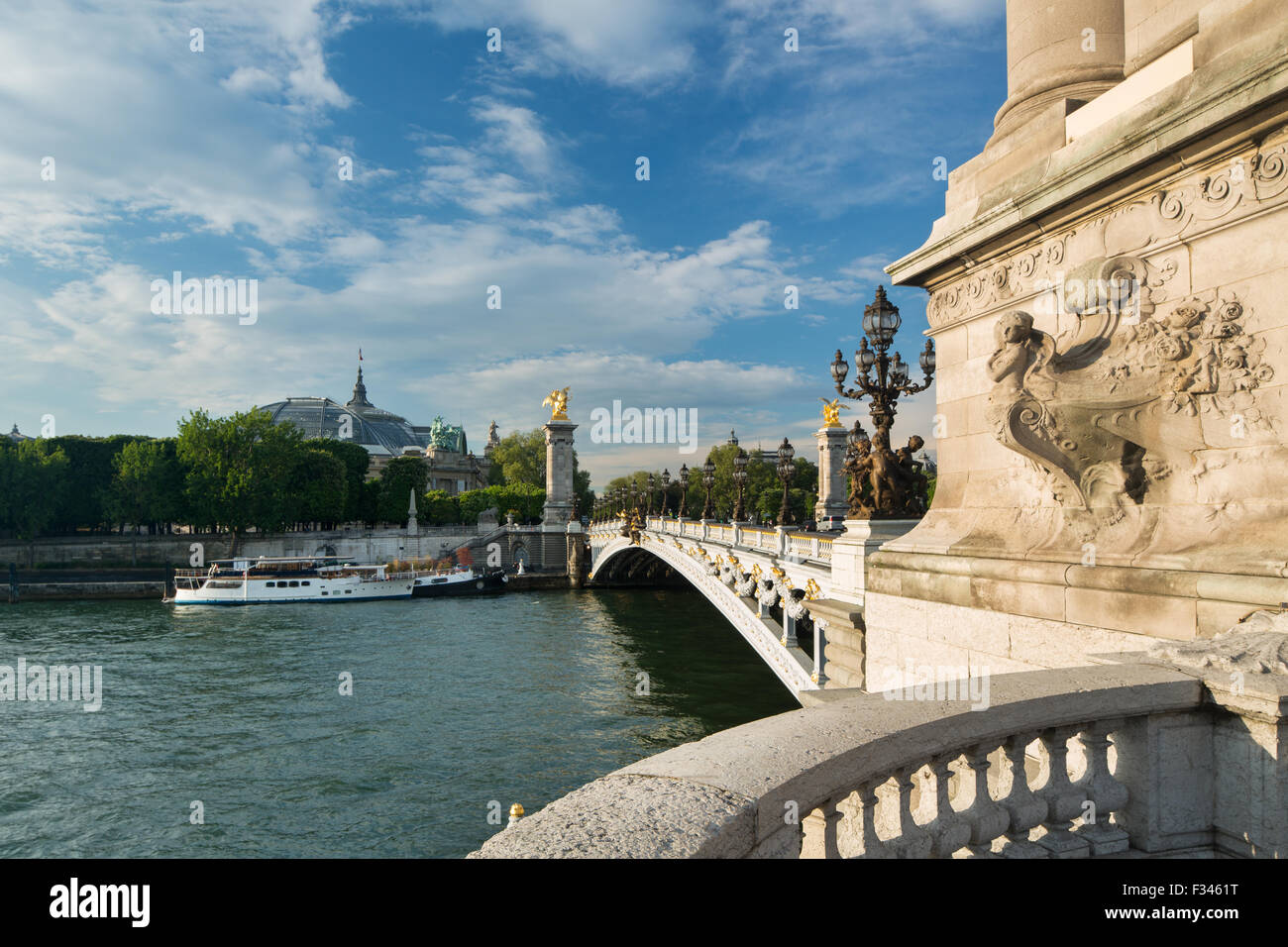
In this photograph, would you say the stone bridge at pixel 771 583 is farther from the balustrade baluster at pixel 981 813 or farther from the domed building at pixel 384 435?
the domed building at pixel 384 435

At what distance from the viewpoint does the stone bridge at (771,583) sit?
1262 cm

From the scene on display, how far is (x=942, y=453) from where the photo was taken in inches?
286

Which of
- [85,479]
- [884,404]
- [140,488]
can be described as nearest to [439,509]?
[140,488]

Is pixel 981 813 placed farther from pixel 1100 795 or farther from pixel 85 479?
pixel 85 479

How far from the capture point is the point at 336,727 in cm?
1759

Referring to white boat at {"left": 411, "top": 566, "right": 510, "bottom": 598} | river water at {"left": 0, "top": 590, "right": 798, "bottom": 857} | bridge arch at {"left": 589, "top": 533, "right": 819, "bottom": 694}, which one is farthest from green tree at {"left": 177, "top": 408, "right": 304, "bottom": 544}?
bridge arch at {"left": 589, "top": 533, "right": 819, "bottom": 694}

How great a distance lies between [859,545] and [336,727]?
→ 1336cm

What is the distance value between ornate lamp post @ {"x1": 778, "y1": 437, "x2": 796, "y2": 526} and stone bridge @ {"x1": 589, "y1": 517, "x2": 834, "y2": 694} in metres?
0.42

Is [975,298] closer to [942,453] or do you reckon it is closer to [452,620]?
[942,453]

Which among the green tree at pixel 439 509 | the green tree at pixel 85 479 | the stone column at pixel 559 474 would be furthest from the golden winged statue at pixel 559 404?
the green tree at pixel 85 479

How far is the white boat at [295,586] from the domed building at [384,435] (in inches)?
2109

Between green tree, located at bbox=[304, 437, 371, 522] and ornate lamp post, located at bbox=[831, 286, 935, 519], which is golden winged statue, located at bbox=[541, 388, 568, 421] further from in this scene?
ornate lamp post, located at bbox=[831, 286, 935, 519]

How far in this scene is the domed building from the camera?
10488cm
